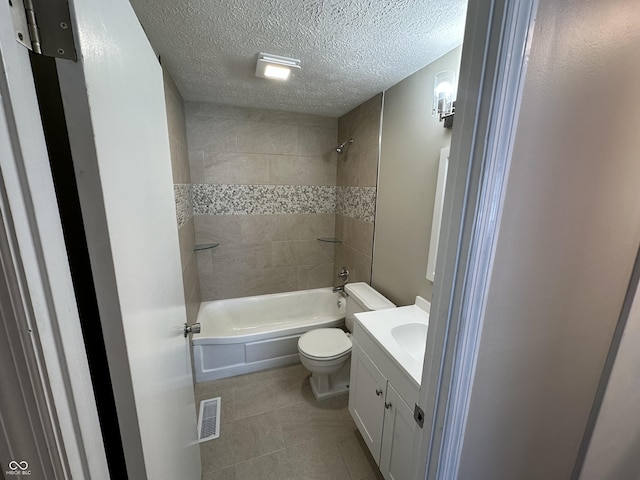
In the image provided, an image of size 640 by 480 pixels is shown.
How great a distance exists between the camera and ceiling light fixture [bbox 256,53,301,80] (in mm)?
1487

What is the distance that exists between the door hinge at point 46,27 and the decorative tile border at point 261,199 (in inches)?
85.5

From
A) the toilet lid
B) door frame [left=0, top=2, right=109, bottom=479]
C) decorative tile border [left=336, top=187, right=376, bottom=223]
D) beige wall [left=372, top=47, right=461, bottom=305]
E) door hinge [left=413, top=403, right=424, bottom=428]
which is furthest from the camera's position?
decorative tile border [left=336, top=187, right=376, bottom=223]

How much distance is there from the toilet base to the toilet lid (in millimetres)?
193

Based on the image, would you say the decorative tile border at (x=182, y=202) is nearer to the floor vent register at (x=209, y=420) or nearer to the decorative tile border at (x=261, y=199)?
the decorative tile border at (x=261, y=199)

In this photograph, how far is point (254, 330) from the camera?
7.33ft

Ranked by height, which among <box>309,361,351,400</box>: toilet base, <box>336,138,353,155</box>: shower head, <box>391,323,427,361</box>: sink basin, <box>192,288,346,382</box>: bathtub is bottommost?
<box>309,361,351,400</box>: toilet base

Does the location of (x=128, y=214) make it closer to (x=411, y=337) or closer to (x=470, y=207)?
(x=470, y=207)

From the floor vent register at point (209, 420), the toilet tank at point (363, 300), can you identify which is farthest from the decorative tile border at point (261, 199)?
the floor vent register at point (209, 420)

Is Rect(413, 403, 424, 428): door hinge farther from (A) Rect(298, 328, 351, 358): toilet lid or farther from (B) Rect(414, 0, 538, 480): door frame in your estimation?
(A) Rect(298, 328, 351, 358): toilet lid

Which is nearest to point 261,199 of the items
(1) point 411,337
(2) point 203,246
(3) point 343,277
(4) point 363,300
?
(2) point 203,246

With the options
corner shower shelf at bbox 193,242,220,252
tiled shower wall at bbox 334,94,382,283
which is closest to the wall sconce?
tiled shower wall at bbox 334,94,382,283

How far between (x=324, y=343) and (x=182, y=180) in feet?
5.52

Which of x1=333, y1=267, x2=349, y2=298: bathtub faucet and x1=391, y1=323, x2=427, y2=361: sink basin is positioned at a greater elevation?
x1=391, y1=323, x2=427, y2=361: sink basin

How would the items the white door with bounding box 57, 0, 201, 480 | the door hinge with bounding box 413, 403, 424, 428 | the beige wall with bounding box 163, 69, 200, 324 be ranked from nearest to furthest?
→ the white door with bounding box 57, 0, 201, 480 → the door hinge with bounding box 413, 403, 424, 428 → the beige wall with bounding box 163, 69, 200, 324
